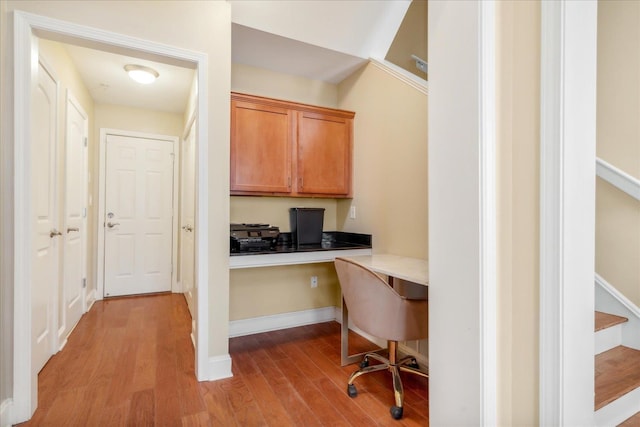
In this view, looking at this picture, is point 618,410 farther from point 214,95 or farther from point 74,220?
point 74,220

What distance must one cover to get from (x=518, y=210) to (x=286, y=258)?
1.74 m

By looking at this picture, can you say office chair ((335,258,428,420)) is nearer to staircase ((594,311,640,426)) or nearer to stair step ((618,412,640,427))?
staircase ((594,311,640,426))

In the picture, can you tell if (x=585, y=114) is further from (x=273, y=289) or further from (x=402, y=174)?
(x=273, y=289)

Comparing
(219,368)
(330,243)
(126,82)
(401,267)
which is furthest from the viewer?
(126,82)

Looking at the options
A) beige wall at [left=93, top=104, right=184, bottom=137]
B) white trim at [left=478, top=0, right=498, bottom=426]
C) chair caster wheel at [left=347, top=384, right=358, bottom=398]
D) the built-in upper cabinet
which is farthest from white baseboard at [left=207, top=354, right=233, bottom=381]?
beige wall at [left=93, top=104, right=184, bottom=137]

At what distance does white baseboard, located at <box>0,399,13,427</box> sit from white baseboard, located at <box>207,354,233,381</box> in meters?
0.99

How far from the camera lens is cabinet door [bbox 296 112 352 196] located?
2889 mm

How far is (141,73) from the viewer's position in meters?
3.02

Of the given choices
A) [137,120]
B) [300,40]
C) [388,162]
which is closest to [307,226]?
[388,162]

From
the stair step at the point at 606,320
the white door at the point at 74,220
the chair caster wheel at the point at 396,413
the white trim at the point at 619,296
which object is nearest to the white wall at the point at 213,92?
the chair caster wheel at the point at 396,413

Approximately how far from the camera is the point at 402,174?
98.9 inches

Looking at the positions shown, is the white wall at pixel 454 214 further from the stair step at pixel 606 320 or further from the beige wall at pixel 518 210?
the stair step at pixel 606 320

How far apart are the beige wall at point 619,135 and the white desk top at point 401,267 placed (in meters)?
1.28

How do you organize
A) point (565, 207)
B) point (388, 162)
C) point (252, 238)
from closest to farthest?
point (565, 207)
point (252, 238)
point (388, 162)
